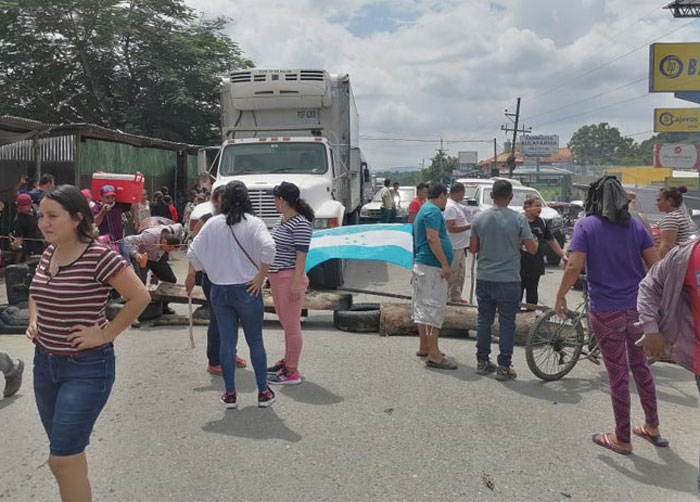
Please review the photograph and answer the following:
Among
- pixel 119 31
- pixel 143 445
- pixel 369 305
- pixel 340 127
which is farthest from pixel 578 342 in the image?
pixel 119 31

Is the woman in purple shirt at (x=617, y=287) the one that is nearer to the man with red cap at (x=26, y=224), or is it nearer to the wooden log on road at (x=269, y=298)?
the wooden log on road at (x=269, y=298)

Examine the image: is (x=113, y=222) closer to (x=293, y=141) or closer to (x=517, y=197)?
(x=293, y=141)

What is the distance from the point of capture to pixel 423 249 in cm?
621

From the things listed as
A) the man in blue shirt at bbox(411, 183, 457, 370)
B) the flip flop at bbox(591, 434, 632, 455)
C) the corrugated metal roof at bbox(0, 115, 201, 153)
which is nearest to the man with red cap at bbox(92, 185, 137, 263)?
the man in blue shirt at bbox(411, 183, 457, 370)

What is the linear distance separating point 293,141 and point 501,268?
626cm

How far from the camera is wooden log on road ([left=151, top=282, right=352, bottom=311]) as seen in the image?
25.5 feet

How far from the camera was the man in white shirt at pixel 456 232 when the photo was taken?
8.49 m

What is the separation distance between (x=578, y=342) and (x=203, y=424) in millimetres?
3590

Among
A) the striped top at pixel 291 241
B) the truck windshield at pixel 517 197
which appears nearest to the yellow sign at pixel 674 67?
the truck windshield at pixel 517 197

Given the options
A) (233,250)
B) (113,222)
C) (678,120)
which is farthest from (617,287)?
(678,120)

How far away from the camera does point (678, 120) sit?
1540 inches

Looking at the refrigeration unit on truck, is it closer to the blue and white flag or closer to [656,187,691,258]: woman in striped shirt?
the blue and white flag

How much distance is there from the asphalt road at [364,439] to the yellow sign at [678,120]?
37304 mm

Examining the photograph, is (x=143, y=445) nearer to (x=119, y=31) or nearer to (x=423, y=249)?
(x=423, y=249)
